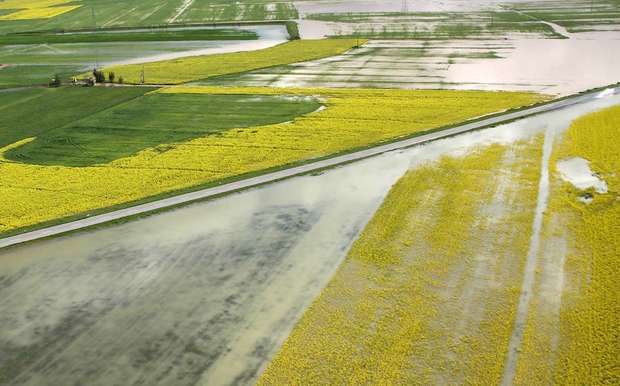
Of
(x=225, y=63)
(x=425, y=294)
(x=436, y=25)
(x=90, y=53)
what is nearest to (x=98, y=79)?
(x=225, y=63)

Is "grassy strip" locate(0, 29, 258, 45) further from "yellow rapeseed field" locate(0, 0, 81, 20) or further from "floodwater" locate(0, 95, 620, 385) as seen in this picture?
"floodwater" locate(0, 95, 620, 385)

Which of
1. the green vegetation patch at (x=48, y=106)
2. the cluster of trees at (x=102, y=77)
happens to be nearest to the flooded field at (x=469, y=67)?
the cluster of trees at (x=102, y=77)

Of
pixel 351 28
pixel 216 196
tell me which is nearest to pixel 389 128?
pixel 216 196

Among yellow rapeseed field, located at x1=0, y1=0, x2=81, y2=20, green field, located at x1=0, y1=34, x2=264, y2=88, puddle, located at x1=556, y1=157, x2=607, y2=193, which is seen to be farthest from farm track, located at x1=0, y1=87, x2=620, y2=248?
yellow rapeseed field, located at x1=0, y1=0, x2=81, y2=20

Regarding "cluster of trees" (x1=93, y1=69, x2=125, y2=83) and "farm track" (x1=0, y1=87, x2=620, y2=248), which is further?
"cluster of trees" (x1=93, y1=69, x2=125, y2=83)

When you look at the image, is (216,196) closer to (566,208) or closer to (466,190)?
(466,190)

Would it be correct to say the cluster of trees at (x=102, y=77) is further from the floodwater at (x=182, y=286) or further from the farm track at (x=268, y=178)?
the floodwater at (x=182, y=286)
